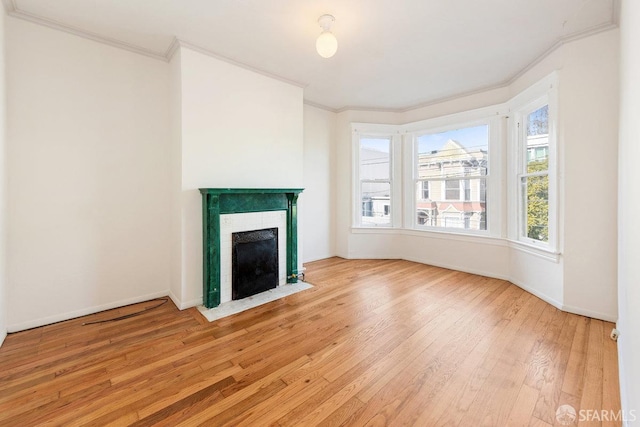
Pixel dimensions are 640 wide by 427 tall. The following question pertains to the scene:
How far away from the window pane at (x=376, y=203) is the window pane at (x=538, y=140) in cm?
216

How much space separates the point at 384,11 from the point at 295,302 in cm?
300

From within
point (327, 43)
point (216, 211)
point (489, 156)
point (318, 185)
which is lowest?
point (216, 211)

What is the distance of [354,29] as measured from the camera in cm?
265

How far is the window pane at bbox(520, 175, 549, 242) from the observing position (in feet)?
10.5

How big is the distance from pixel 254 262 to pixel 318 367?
5.33 ft

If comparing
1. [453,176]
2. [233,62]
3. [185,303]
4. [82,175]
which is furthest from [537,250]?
[82,175]

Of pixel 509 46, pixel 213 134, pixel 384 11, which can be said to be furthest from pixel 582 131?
pixel 213 134

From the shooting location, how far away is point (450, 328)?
2516 mm

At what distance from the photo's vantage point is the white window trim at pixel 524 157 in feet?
9.64

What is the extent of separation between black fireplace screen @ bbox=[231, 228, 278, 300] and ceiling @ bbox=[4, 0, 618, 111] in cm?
208

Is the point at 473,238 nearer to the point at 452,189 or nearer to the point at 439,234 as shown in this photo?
the point at 439,234

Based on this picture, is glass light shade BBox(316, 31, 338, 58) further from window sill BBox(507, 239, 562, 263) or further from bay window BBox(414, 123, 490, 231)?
window sill BBox(507, 239, 562, 263)

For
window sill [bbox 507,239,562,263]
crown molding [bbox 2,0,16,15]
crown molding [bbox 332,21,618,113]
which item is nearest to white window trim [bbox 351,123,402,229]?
crown molding [bbox 332,21,618,113]

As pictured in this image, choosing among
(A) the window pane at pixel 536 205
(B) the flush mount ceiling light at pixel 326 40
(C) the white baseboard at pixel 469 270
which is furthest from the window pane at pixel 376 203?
(B) the flush mount ceiling light at pixel 326 40
